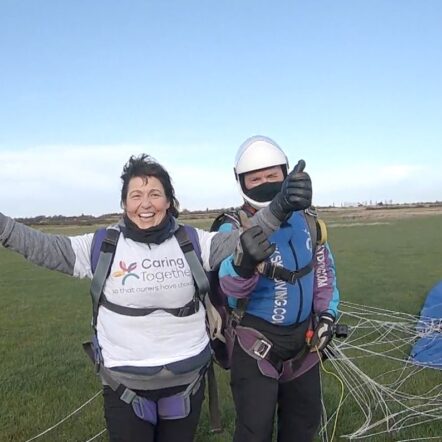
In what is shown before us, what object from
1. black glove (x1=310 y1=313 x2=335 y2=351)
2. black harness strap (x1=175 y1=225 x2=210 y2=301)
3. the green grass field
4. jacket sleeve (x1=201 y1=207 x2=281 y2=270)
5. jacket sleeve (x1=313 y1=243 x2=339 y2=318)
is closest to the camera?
black harness strap (x1=175 y1=225 x2=210 y2=301)

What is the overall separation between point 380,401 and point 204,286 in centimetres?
319

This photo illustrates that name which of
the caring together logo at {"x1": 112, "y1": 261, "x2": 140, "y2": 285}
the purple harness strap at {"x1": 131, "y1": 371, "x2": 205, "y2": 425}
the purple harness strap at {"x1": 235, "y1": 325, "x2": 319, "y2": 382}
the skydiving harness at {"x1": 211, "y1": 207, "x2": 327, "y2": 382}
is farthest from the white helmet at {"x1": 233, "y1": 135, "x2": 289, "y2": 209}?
the purple harness strap at {"x1": 131, "y1": 371, "x2": 205, "y2": 425}

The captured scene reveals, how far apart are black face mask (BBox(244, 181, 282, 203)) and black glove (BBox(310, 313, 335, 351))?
803 mm

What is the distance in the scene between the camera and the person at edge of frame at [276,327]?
3135 mm

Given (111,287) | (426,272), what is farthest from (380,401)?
(426,272)

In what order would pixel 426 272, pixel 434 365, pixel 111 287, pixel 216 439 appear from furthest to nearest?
pixel 426 272 < pixel 434 365 < pixel 216 439 < pixel 111 287

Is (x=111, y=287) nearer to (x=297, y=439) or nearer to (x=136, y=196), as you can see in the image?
(x=136, y=196)

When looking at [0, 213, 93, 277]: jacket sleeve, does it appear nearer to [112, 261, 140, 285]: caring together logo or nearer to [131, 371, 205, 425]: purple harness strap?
[112, 261, 140, 285]: caring together logo

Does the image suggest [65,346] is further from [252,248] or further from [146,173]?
[252,248]

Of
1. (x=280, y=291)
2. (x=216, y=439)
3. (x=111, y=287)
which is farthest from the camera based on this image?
(x=216, y=439)

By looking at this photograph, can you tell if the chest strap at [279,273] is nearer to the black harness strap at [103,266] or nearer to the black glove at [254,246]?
the black glove at [254,246]

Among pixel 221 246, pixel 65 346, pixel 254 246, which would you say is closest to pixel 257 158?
pixel 221 246

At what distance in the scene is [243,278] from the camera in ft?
9.16

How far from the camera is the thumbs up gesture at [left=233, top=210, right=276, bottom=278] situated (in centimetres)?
253
